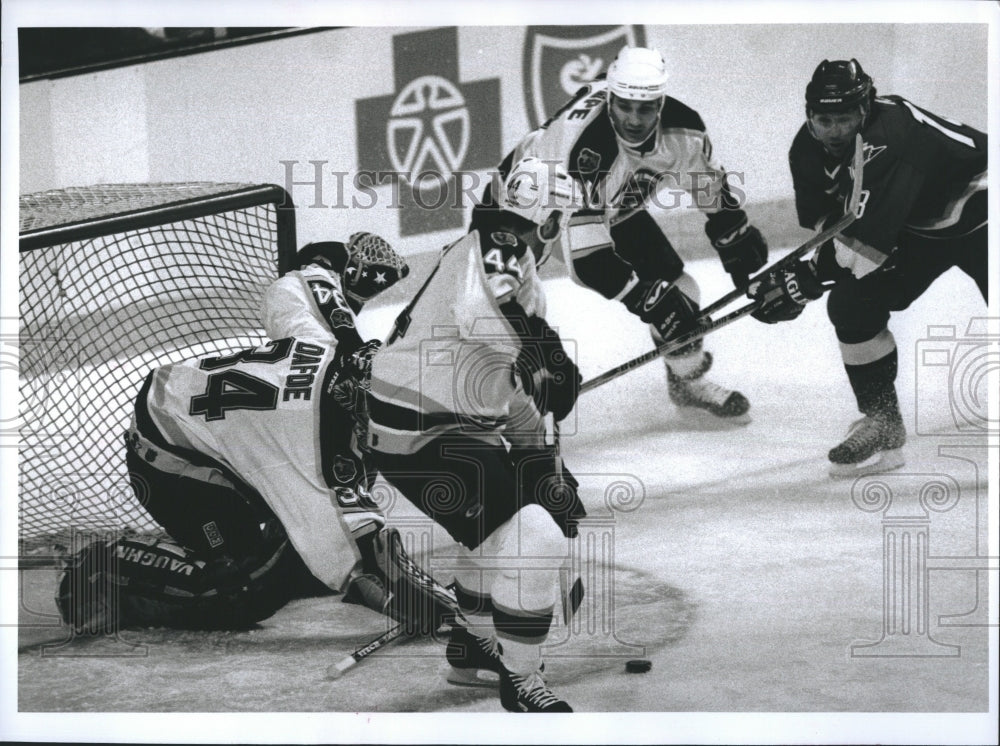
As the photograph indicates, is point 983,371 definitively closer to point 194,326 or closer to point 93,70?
point 194,326

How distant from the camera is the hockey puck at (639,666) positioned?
2.94m

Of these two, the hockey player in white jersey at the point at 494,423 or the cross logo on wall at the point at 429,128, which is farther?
the cross logo on wall at the point at 429,128

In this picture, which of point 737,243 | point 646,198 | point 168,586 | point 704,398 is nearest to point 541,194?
point 646,198

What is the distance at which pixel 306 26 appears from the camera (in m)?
3.03

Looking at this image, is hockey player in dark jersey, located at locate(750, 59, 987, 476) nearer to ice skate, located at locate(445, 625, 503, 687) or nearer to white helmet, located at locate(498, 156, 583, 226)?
white helmet, located at locate(498, 156, 583, 226)

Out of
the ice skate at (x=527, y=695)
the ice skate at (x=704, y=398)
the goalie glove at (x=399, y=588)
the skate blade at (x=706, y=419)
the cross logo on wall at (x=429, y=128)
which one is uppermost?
the cross logo on wall at (x=429, y=128)

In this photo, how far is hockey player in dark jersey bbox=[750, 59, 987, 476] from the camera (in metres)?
3.01

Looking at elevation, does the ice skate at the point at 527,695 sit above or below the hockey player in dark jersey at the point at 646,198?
below

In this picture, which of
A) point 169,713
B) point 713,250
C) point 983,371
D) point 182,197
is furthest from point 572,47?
point 169,713

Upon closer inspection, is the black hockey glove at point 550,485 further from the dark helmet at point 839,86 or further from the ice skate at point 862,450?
the dark helmet at point 839,86

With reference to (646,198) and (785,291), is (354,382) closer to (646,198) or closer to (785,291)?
(646,198)

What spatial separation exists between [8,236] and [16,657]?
0.94 meters

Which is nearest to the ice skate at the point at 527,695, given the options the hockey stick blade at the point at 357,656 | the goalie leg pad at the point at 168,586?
the hockey stick blade at the point at 357,656

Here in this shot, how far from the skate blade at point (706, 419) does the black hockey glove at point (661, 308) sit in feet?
0.56
